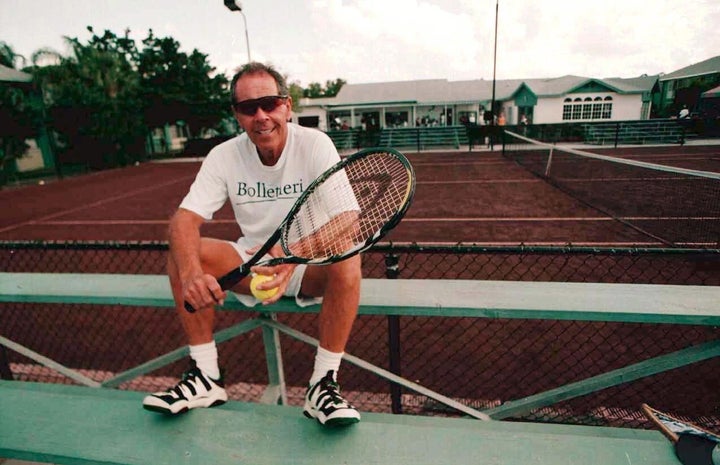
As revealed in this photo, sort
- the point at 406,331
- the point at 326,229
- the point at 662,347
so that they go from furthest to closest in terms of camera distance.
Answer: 1. the point at 406,331
2. the point at 662,347
3. the point at 326,229

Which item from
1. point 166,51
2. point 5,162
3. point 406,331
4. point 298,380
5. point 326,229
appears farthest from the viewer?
point 166,51

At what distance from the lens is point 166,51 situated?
31766 millimetres

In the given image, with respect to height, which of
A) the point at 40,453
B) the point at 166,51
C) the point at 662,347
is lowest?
the point at 662,347

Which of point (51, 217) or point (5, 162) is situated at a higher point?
point (5, 162)

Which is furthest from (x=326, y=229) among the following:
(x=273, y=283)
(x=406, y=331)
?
(x=406, y=331)

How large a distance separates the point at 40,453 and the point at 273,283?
1236 millimetres

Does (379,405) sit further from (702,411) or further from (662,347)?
(662,347)

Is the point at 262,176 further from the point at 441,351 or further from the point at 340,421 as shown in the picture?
the point at 441,351

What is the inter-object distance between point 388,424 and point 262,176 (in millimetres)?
1570

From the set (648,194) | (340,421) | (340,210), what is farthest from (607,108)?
(340,421)

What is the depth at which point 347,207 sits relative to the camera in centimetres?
219

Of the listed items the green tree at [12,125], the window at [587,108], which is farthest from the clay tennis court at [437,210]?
the window at [587,108]

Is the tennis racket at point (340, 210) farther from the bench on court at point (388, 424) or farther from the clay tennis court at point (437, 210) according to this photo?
the clay tennis court at point (437, 210)

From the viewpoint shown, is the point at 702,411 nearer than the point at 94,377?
Yes
